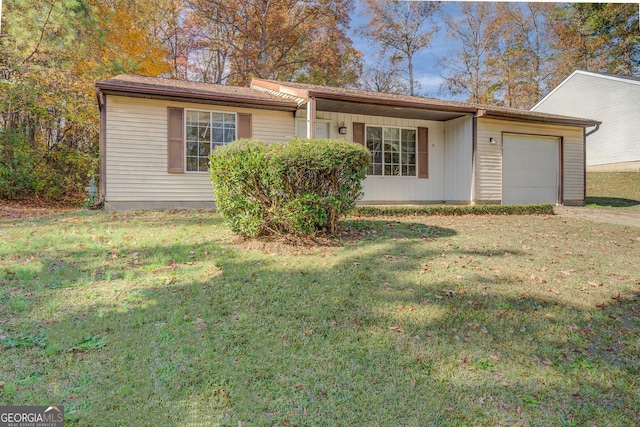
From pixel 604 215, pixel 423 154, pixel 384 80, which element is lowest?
pixel 604 215

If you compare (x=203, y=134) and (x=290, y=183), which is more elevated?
(x=203, y=134)

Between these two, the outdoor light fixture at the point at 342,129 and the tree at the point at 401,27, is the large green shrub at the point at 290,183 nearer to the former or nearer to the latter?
the outdoor light fixture at the point at 342,129

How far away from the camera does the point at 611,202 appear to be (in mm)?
12391

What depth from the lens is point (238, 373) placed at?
7.58 feet

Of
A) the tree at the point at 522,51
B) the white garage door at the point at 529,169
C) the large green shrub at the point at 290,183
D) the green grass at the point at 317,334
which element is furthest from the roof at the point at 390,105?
the tree at the point at 522,51

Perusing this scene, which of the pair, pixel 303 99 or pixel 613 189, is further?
pixel 613 189

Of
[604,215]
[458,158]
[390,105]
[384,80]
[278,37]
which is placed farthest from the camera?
[384,80]

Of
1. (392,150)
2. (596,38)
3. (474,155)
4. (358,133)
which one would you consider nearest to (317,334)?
(358,133)

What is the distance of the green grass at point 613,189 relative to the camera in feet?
40.1

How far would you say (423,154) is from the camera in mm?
10672

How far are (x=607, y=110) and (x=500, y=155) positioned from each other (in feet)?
37.3

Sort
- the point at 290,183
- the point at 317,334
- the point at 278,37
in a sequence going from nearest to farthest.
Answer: the point at 317,334 < the point at 290,183 < the point at 278,37

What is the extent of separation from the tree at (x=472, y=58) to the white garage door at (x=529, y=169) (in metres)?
14.1

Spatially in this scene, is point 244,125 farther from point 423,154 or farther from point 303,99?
point 423,154
